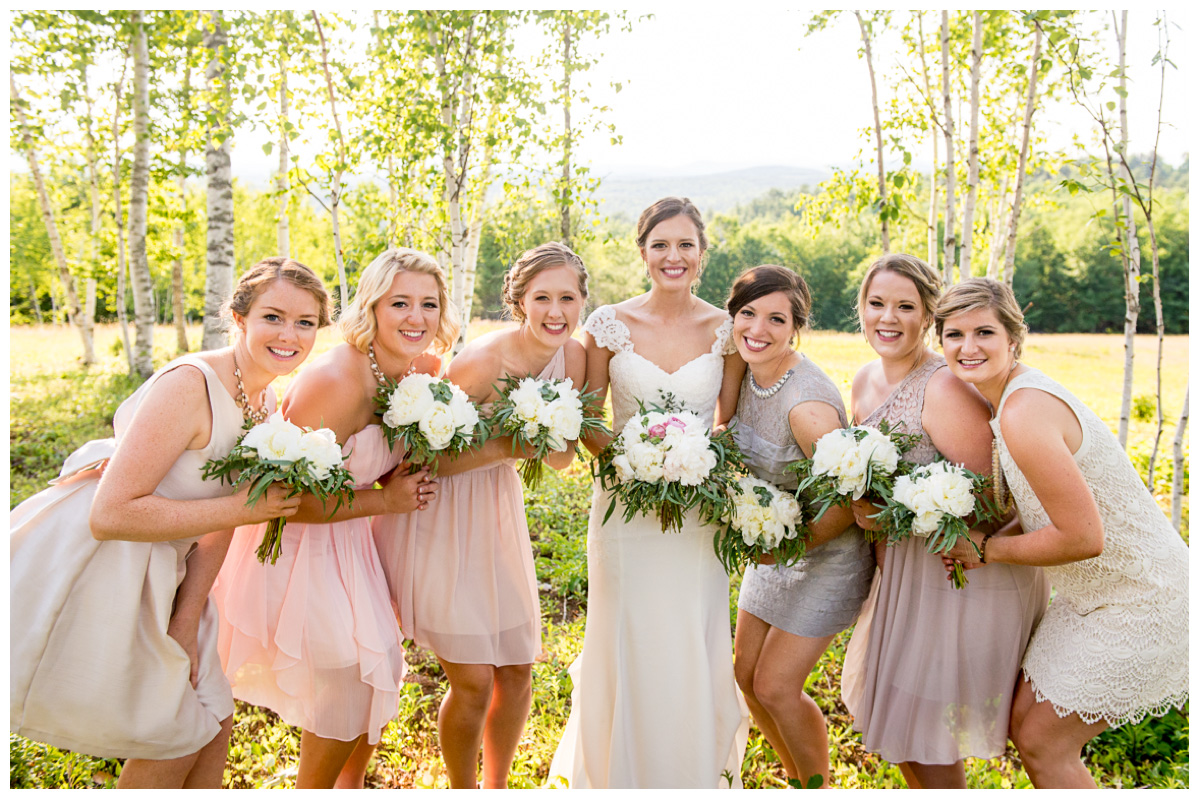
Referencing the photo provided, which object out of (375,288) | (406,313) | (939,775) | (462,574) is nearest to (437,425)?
(406,313)

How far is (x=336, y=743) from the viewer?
325cm

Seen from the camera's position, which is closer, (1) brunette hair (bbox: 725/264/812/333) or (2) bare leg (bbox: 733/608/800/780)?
(1) brunette hair (bbox: 725/264/812/333)

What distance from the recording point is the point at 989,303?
9.90ft

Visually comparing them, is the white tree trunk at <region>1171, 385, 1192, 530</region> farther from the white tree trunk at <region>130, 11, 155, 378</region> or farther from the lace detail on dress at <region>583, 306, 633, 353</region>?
the white tree trunk at <region>130, 11, 155, 378</region>

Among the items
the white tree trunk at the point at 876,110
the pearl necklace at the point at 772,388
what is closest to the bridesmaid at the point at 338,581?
the pearl necklace at the point at 772,388

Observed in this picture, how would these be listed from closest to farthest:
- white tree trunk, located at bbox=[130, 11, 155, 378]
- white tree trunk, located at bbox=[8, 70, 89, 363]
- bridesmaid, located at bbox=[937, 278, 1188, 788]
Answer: bridesmaid, located at bbox=[937, 278, 1188, 788]
white tree trunk, located at bbox=[130, 11, 155, 378]
white tree trunk, located at bbox=[8, 70, 89, 363]

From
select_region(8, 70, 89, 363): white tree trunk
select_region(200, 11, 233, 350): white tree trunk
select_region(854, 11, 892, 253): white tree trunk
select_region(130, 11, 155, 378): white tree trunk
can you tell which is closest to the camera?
select_region(854, 11, 892, 253): white tree trunk

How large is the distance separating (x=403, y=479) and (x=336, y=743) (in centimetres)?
128

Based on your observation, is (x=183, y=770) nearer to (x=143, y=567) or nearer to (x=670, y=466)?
(x=143, y=567)

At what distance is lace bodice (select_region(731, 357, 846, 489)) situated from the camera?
3482 mm

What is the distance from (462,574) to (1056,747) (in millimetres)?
2804

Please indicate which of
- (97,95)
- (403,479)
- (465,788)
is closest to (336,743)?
(465,788)

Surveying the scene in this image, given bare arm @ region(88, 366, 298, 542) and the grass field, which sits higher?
bare arm @ region(88, 366, 298, 542)

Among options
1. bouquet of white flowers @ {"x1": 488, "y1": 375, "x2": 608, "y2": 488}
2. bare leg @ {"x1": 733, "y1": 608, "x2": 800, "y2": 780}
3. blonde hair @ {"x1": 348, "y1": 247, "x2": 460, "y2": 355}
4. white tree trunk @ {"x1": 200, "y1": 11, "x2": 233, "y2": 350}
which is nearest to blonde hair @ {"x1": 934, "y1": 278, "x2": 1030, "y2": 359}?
bouquet of white flowers @ {"x1": 488, "y1": 375, "x2": 608, "y2": 488}
